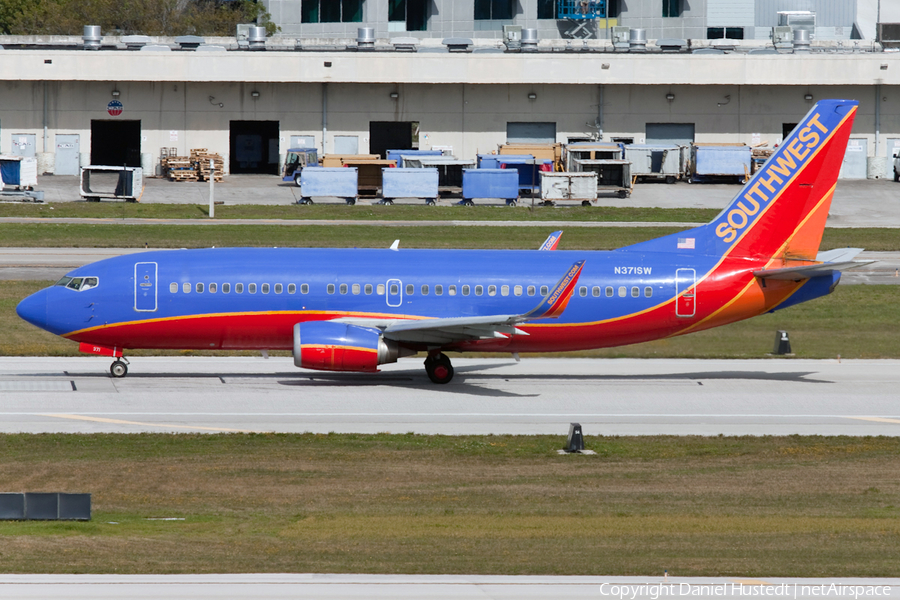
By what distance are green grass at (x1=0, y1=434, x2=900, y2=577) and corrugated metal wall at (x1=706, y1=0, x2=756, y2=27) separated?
4133 inches

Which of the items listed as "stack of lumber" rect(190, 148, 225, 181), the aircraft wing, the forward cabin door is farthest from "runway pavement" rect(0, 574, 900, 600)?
"stack of lumber" rect(190, 148, 225, 181)

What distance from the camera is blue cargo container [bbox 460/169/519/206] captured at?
84.4 metres

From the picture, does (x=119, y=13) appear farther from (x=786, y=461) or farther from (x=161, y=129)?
(x=786, y=461)

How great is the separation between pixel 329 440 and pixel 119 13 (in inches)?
4704

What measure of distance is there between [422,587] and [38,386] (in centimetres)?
2019

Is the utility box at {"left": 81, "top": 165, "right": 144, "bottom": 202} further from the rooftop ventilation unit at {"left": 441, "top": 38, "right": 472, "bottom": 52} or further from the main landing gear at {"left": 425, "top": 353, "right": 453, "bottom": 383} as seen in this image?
the main landing gear at {"left": 425, "top": 353, "right": 453, "bottom": 383}

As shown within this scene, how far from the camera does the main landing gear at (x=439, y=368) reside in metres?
33.7

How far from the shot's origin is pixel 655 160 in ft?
313

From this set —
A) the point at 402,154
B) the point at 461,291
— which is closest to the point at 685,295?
the point at 461,291

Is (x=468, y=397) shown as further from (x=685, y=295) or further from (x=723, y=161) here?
(x=723, y=161)

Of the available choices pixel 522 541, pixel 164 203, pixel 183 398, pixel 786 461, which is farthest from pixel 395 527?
pixel 164 203

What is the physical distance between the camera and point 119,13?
13400 centimetres

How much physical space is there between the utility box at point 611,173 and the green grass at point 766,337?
141 ft

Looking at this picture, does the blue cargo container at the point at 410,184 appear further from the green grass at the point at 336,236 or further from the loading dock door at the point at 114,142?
the loading dock door at the point at 114,142
